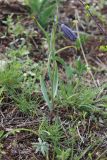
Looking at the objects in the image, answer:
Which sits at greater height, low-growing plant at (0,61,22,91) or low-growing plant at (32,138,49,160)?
low-growing plant at (0,61,22,91)

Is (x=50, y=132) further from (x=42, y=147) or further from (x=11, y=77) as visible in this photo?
(x=11, y=77)

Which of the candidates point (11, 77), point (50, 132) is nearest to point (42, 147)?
point (50, 132)

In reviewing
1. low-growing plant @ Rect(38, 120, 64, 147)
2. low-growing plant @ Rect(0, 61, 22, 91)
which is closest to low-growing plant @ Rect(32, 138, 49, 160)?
low-growing plant @ Rect(38, 120, 64, 147)

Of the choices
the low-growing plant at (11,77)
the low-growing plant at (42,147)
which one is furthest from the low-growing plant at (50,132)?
the low-growing plant at (11,77)

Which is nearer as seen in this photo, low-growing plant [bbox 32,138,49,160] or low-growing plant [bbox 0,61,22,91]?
low-growing plant [bbox 32,138,49,160]

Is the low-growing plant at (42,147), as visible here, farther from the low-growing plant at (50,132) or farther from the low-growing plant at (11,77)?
the low-growing plant at (11,77)

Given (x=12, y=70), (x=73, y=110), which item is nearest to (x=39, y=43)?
(x=12, y=70)

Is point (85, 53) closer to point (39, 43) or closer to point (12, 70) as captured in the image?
point (39, 43)

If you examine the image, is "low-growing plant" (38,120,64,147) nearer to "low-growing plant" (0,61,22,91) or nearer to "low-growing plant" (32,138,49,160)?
"low-growing plant" (32,138,49,160)

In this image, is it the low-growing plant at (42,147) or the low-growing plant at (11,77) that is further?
the low-growing plant at (11,77)

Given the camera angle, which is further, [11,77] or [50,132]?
[11,77]

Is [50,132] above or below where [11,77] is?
below

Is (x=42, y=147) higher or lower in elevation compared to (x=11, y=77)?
lower
